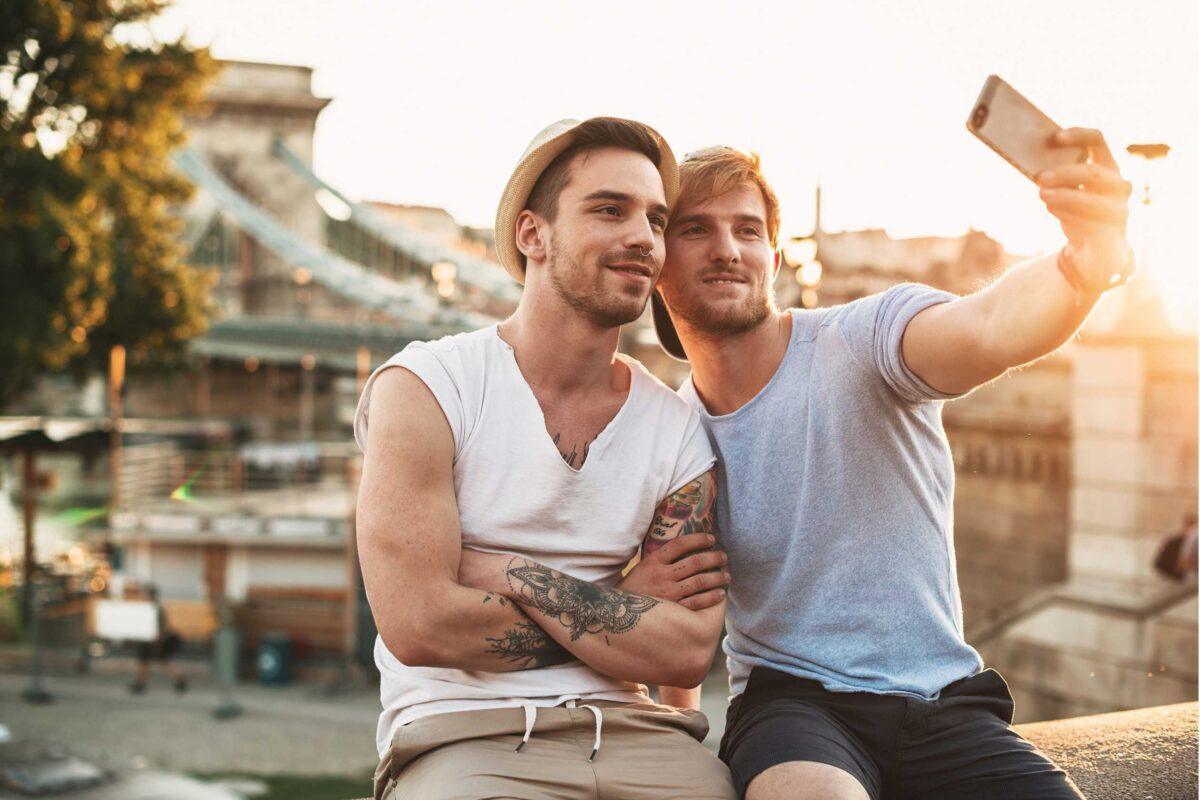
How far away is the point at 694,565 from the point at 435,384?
20.7 inches

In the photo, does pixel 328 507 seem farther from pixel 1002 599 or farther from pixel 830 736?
pixel 830 736

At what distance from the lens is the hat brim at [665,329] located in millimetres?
2338

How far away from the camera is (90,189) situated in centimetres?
1202

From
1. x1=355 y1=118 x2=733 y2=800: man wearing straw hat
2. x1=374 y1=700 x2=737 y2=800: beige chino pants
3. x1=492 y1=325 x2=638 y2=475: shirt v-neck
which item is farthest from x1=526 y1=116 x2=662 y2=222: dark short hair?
x1=374 y1=700 x2=737 y2=800: beige chino pants

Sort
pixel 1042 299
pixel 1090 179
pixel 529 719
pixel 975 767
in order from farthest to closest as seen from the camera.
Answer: pixel 975 767
pixel 529 719
pixel 1042 299
pixel 1090 179

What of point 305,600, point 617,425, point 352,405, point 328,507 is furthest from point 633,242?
point 352,405

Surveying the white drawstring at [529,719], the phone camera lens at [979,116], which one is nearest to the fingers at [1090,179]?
the phone camera lens at [979,116]

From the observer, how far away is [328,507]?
2003 centimetres

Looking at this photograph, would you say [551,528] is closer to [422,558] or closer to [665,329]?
[422,558]

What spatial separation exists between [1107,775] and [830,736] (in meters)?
0.87

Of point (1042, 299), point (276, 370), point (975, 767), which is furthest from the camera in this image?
point (276, 370)

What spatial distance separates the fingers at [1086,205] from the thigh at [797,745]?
879mm

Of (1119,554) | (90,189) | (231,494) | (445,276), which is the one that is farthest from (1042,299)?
(445,276)

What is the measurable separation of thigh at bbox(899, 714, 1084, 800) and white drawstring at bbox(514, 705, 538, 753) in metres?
0.63
